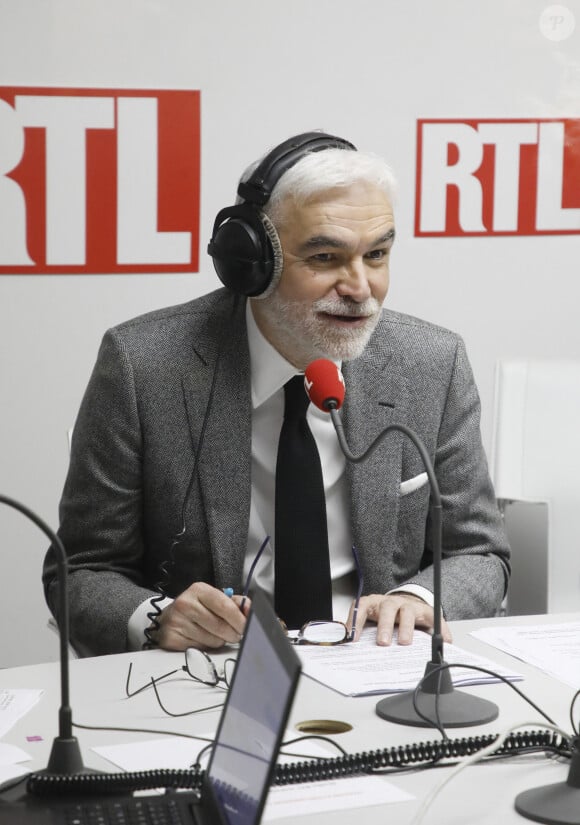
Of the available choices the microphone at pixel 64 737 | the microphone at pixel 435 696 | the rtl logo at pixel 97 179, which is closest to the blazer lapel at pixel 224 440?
the microphone at pixel 435 696

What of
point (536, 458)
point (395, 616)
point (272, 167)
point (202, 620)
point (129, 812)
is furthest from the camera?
point (536, 458)

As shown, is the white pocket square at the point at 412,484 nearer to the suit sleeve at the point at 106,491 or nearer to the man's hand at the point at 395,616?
the man's hand at the point at 395,616

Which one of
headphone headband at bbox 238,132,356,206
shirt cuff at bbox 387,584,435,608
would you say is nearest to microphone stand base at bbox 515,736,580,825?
shirt cuff at bbox 387,584,435,608

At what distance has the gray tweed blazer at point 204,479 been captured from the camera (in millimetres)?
1862

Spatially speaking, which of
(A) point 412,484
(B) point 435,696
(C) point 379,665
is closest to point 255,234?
(A) point 412,484

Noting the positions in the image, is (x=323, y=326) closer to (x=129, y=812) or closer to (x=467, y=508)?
(x=467, y=508)

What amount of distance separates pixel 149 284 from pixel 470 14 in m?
1.03

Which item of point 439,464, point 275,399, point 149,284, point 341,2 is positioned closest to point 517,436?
point 439,464

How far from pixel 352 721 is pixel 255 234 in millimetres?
821

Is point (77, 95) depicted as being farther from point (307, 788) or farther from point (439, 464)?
point (307, 788)

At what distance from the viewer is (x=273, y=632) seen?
93cm

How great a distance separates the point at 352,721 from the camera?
132 centimetres

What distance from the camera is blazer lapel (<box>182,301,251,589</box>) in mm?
1851

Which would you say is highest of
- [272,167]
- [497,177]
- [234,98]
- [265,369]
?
[234,98]
